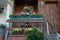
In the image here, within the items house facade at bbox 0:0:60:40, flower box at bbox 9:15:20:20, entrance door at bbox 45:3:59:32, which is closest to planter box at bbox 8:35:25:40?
flower box at bbox 9:15:20:20

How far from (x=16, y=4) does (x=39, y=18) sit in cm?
290

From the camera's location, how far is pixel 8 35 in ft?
34.7

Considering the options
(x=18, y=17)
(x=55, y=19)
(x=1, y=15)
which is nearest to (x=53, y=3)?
(x=55, y=19)

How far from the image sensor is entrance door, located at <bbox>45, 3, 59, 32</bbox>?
12799 mm

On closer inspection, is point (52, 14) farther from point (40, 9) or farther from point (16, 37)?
point (16, 37)

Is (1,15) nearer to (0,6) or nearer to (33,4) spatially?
(0,6)

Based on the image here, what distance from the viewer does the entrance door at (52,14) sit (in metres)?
12.8

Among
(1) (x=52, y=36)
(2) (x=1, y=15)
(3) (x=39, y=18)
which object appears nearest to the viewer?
(1) (x=52, y=36)

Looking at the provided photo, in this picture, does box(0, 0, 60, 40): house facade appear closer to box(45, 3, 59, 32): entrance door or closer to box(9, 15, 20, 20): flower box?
box(45, 3, 59, 32): entrance door

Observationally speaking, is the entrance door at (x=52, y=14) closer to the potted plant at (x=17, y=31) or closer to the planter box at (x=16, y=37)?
the potted plant at (x=17, y=31)

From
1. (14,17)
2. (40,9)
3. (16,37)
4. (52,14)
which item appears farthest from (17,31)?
(52,14)

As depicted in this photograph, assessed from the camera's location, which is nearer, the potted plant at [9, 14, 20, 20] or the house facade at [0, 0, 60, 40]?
the potted plant at [9, 14, 20, 20]

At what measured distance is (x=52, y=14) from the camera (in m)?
13.0

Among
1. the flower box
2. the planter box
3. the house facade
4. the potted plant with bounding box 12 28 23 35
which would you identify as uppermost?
the house facade
